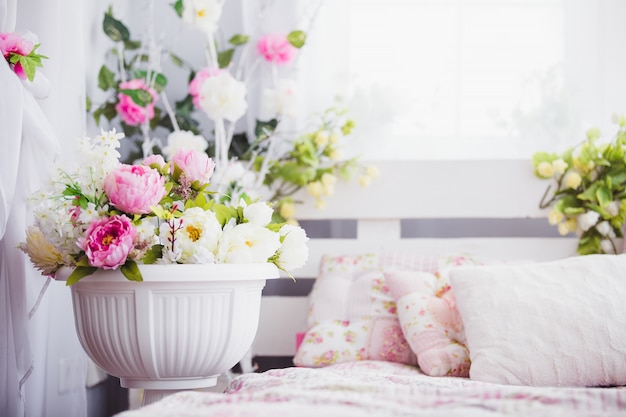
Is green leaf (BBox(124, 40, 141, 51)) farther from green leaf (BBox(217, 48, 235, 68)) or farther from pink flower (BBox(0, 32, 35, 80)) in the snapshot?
pink flower (BBox(0, 32, 35, 80))

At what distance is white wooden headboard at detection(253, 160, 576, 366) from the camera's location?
247 cm

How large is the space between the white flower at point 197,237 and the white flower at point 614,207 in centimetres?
138

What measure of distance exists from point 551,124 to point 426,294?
90 centimetres

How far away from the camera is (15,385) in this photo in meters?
1.57

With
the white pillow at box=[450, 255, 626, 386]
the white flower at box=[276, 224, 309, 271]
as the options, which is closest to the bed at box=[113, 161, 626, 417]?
the white pillow at box=[450, 255, 626, 386]

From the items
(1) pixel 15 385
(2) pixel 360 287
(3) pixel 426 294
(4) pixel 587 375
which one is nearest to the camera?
(1) pixel 15 385

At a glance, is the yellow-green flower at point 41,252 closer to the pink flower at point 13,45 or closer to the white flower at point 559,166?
the pink flower at point 13,45

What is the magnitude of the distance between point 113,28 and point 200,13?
0.29 m

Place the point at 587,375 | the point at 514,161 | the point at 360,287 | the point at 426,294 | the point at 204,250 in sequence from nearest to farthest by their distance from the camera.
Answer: the point at 204,250 → the point at 587,375 → the point at 426,294 → the point at 360,287 → the point at 514,161

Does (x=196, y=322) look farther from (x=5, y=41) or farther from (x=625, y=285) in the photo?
(x=625, y=285)

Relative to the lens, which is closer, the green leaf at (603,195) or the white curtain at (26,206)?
→ the white curtain at (26,206)

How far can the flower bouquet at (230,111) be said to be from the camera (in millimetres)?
2256

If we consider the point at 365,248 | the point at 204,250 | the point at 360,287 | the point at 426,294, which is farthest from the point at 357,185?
the point at 204,250

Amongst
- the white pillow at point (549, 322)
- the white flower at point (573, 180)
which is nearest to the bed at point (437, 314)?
the white pillow at point (549, 322)
